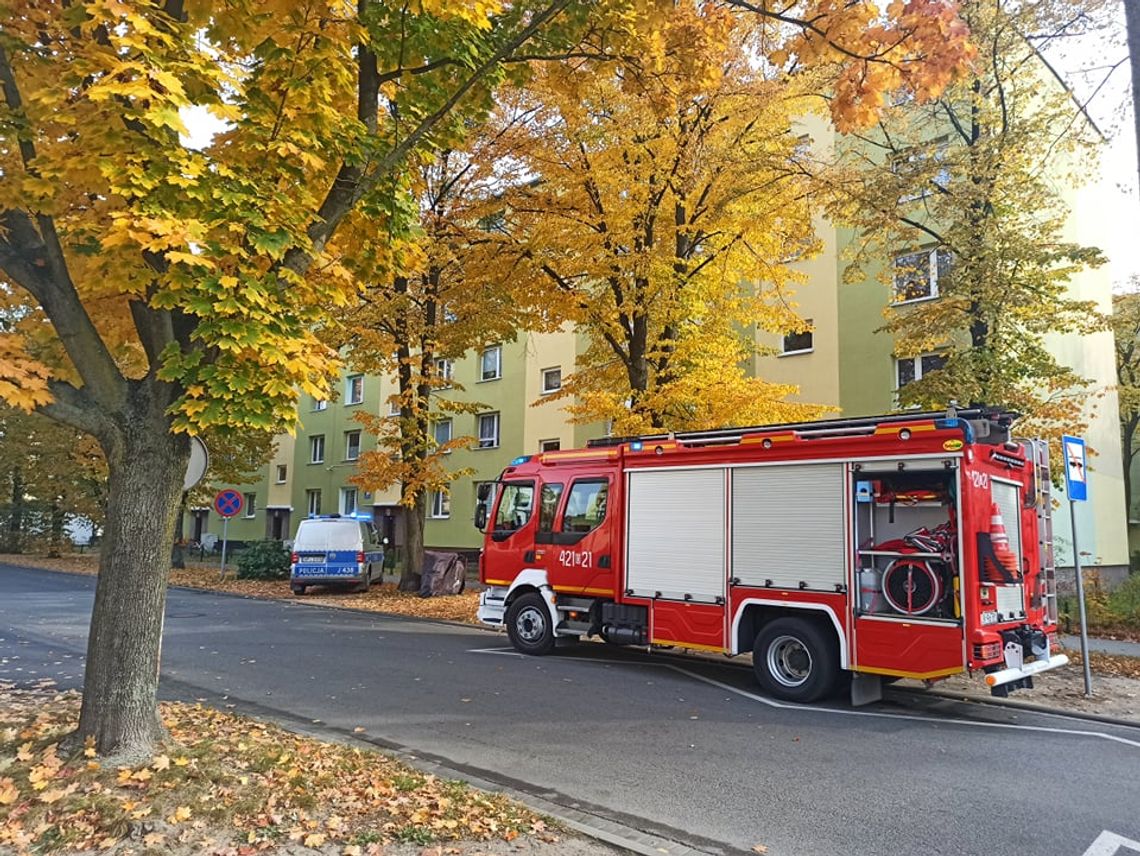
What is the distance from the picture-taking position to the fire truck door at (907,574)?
7.61 metres

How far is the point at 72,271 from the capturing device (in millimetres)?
6223

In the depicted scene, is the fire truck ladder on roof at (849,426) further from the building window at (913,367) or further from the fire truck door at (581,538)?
the building window at (913,367)

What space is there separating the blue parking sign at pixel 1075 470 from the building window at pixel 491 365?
24237mm

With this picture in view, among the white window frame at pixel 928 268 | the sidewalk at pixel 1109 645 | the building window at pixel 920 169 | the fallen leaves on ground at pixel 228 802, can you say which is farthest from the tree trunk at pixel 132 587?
the sidewalk at pixel 1109 645

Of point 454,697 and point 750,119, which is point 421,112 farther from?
point 750,119

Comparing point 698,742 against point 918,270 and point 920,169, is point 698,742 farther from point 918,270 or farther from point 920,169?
point 918,270

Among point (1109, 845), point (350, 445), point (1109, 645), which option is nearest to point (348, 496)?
point (350, 445)

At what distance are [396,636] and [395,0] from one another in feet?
32.9

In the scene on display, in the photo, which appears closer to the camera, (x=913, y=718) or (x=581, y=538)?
(x=913, y=718)

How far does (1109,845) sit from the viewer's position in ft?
15.8

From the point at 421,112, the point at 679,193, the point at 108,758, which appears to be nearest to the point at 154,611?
the point at 108,758

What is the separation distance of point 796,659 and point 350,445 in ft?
113

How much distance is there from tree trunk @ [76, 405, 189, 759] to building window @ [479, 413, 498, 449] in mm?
25961

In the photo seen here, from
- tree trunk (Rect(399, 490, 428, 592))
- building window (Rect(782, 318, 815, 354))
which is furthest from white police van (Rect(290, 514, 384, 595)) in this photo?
building window (Rect(782, 318, 815, 354))
